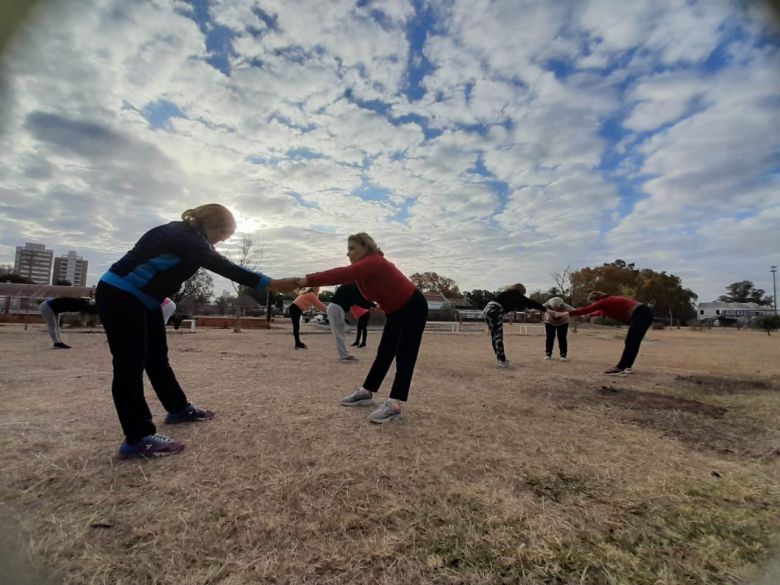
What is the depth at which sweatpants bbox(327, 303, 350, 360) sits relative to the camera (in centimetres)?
863

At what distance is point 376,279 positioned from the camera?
405cm

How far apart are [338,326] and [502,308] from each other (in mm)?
3527

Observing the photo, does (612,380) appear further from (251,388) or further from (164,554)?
(164,554)

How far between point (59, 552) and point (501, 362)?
753 centimetres

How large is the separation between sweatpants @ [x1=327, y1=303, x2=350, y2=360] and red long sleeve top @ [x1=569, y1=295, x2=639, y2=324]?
4739 millimetres

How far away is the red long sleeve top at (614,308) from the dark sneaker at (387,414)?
18.3ft

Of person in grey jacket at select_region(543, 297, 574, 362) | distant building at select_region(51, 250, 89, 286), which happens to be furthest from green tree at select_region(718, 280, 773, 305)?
distant building at select_region(51, 250, 89, 286)

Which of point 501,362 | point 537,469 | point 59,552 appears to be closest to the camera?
point 59,552

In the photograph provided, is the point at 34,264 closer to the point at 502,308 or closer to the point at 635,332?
the point at 502,308

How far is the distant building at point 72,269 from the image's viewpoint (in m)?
93.4

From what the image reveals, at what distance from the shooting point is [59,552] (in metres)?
1.72

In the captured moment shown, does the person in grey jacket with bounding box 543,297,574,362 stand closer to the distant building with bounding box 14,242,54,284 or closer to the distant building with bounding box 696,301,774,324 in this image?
the distant building with bounding box 14,242,54,284

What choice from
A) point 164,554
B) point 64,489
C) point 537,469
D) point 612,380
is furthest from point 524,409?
point 64,489

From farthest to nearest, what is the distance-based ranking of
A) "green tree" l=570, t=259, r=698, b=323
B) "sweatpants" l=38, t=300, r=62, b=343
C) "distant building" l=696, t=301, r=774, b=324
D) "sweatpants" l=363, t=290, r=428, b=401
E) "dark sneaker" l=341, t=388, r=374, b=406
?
"distant building" l=696, t=301, r=774, b=324 < "green tree" l=570, t=259, r=698, b=323 < "sweatpants" l=38, t=300, r=62, b=343 < "dark sneaker" l=341, t=388, r=374, b=406 < "sweatpants" l=363, t=290, r=428, b=401
